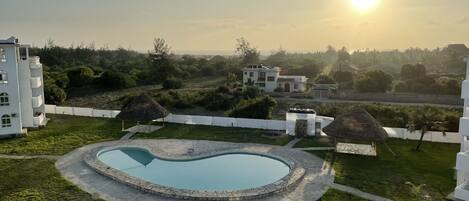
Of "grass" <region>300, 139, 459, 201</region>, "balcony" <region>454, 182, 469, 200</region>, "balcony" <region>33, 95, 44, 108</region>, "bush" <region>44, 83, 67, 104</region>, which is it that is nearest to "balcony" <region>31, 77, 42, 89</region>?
"balcony" <region>33, 95, 44, 108</region>

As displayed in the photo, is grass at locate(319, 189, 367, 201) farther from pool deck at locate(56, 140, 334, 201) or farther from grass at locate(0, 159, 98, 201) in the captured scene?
grass at locate(0, 159, 98, 201)

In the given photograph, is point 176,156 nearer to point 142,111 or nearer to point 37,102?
point 142,111

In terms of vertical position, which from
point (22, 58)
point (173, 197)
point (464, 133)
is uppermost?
point (22, 58)

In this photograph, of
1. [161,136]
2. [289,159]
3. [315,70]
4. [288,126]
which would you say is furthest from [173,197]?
[315,70]

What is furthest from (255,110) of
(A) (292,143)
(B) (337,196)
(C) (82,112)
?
(B) (337,196)

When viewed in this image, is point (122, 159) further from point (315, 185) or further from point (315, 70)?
point (315, 70)

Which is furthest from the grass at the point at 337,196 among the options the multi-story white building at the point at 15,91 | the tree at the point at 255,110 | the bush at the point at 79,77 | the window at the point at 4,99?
the bush at the point at 79,77
